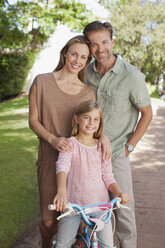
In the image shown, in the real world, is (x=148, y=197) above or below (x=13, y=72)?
above

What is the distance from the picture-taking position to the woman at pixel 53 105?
2.70 meters

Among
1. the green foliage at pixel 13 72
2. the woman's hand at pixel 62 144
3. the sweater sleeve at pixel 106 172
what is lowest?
the green foliage at pixel 13 72

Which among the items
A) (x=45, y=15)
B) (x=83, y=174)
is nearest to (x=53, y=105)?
(x=83, y=174)

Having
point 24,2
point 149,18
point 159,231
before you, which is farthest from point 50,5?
point 149,18

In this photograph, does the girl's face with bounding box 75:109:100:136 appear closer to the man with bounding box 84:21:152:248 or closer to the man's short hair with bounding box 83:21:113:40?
the man with bounding box 84:21:152:248

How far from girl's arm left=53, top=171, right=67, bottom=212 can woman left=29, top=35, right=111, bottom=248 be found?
287mm

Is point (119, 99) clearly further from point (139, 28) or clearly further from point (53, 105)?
point (139, 28)

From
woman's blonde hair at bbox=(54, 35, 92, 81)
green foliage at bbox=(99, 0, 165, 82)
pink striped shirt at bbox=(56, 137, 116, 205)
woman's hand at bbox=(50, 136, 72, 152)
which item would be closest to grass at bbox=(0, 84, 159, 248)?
pink striped shirt at bbox=(56, 137, 116, 205)

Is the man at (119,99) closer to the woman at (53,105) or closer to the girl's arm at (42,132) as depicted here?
the woman at (53,105)

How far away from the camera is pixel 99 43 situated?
2.86 m

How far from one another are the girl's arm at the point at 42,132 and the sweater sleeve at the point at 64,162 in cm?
4

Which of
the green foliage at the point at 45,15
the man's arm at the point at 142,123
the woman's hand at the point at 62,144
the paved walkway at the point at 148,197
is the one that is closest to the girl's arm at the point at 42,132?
the woman's hand at the point at 62,144

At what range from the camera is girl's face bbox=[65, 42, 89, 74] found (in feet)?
8.80

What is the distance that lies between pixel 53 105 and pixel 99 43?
642 mm
